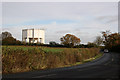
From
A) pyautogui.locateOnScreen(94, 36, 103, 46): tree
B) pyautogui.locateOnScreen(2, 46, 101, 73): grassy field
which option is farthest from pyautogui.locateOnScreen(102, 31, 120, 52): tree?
pyautogui.locateOnScreen(2, 46, 101, 73): grassy field

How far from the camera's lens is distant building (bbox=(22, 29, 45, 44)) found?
56.1 meters

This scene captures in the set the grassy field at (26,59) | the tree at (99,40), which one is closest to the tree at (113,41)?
the tree at (99,40)

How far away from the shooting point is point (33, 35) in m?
56.2

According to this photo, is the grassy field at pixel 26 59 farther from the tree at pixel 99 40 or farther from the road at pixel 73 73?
the tree at pixel 99 40

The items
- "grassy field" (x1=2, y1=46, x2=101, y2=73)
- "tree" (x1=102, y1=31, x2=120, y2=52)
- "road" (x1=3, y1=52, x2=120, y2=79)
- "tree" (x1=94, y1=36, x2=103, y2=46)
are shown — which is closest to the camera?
"road" (x1=3, y1=52, x2=120, y2=79)

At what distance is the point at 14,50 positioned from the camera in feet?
56.0

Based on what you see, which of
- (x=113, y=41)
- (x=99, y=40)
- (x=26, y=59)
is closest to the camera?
(x=26, y=59)

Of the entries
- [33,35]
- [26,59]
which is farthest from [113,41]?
[26,59]

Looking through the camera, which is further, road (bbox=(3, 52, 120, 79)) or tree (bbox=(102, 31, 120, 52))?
tree (bbox=(102, 31, 120, 52))

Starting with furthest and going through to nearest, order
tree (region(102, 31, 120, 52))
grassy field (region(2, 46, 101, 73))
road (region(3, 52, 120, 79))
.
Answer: tree (region(102, 31, 120, 52)) < grassy field (region(2, 46, 101, 73)) < road (region(3, 52, 120, 79))

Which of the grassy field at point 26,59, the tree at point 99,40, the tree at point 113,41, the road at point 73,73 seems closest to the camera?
the road at point 73,73

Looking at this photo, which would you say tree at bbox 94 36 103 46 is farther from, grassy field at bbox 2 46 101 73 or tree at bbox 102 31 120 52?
grassy field at bbox 2 46 101 73

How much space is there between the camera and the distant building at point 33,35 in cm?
5606

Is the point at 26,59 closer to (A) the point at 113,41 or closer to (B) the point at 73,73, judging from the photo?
(B) the point at 73,73
